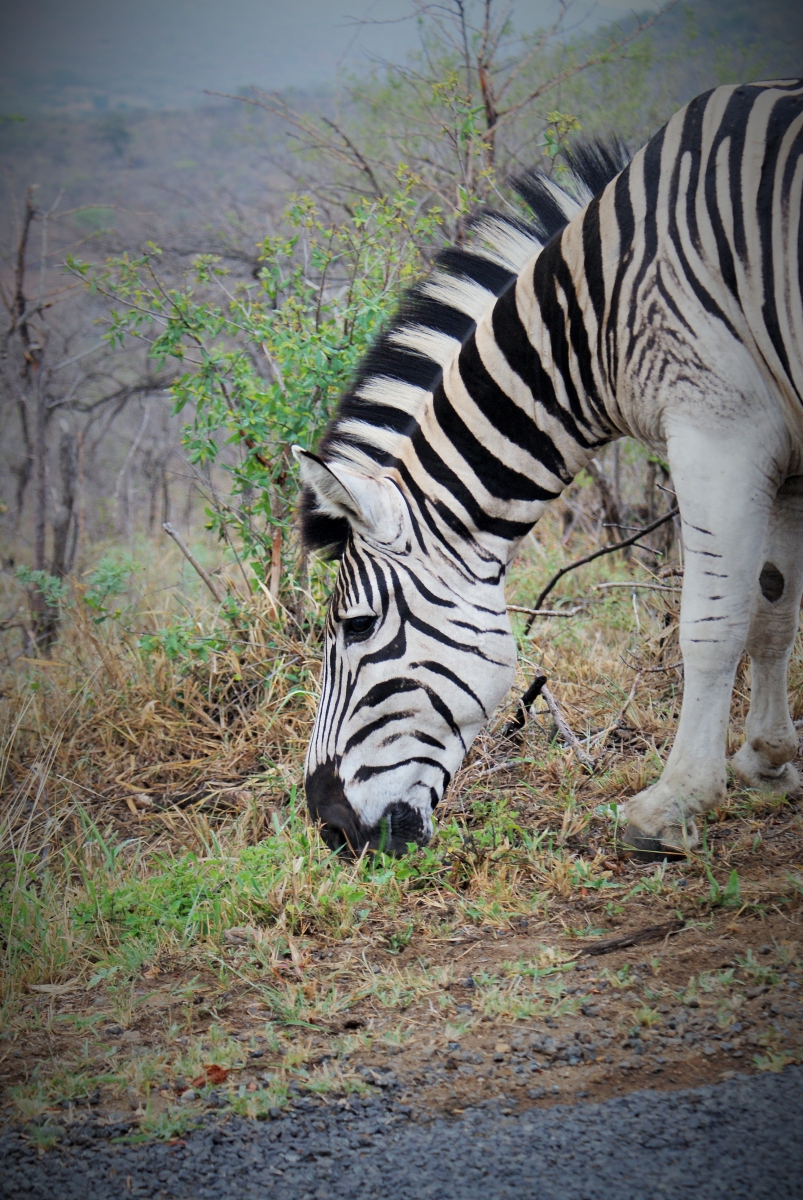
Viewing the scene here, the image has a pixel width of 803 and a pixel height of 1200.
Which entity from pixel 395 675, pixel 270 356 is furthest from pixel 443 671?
pixel 270 356

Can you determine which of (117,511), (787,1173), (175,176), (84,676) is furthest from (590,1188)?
(175,176)

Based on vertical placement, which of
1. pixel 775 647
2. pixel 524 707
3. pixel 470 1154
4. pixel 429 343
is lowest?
pixel 470 1154

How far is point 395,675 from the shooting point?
308 centimetres

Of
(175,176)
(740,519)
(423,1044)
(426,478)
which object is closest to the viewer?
(423,1044)

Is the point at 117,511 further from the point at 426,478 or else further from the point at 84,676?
the point at 426,478

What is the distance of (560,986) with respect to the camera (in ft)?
8.17

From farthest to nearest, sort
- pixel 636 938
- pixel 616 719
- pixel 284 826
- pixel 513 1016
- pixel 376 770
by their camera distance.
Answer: pixel 616 719 < pixel 284 826 < pixel 376 770 < pixel 636 938 < pixel 513 1016

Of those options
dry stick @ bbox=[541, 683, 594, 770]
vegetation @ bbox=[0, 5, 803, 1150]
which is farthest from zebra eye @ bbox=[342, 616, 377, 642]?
dry stick @ bbox=[541, 683, 594, 770]

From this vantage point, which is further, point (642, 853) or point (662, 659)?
point (662, 659)

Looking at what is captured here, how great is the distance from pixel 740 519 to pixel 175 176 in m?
25.8

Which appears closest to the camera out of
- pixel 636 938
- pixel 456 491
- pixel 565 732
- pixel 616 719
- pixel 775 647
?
pixel 636 938

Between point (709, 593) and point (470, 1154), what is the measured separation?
1780 millimetres

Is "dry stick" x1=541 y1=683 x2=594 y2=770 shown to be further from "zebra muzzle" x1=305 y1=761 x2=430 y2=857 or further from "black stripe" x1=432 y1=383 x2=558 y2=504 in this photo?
"black stripe" x1=432 y1=383 x2=558 y2=504

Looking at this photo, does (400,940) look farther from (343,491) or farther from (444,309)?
(444,309)
